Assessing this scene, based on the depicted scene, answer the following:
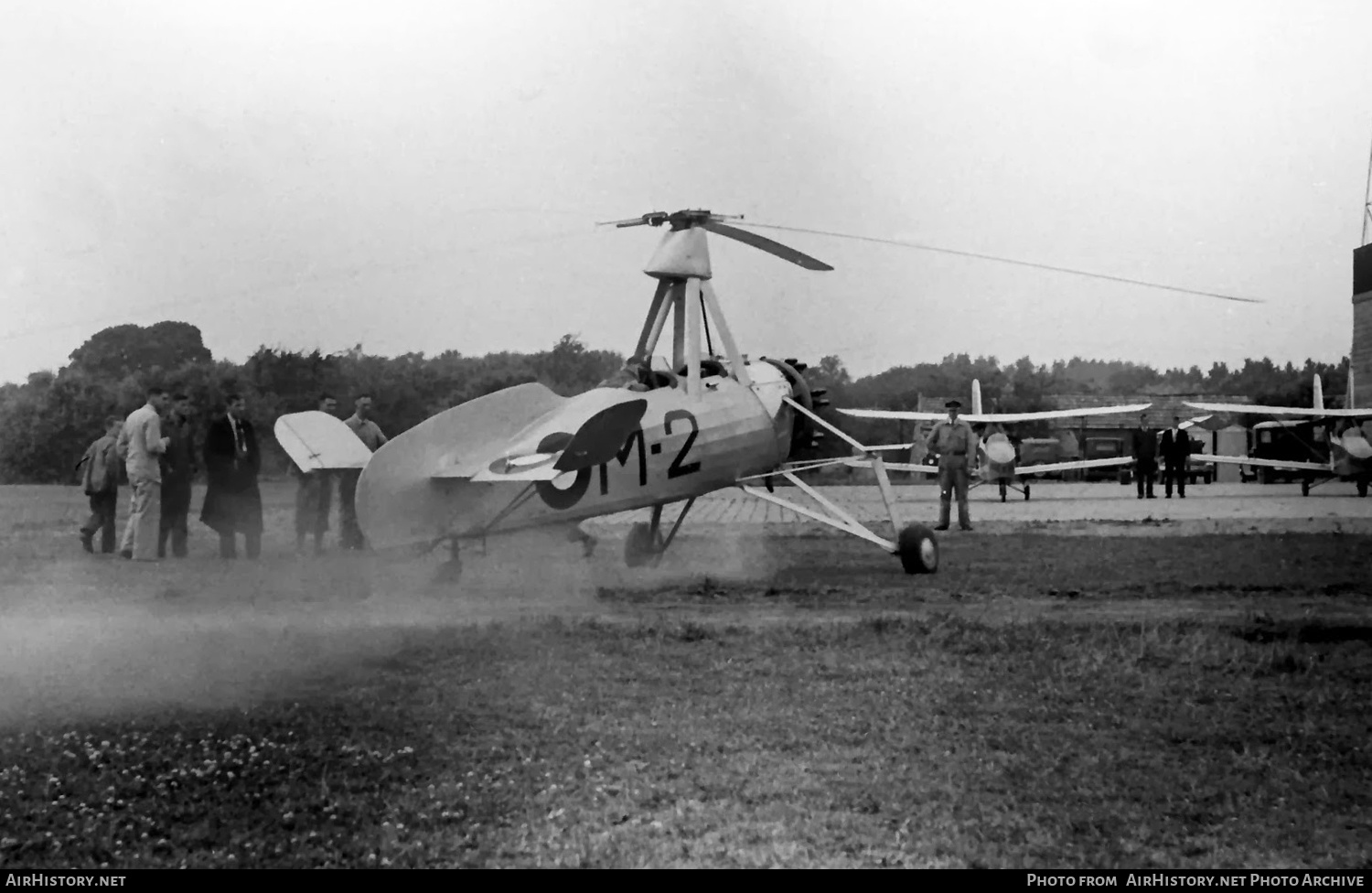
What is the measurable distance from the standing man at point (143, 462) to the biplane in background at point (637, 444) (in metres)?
1.93

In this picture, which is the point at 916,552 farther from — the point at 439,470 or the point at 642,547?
the point at 439,470

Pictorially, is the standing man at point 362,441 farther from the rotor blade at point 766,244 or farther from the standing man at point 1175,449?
the standing man at point 1175,449

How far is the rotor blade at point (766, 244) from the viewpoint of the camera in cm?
934

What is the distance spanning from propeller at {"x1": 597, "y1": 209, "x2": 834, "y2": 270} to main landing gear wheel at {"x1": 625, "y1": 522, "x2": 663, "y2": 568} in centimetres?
275

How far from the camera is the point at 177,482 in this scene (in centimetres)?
909

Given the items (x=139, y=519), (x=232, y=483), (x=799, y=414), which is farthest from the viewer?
(x=799, y=414)

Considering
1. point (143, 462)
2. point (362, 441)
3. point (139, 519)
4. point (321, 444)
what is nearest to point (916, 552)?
point (362, 441)

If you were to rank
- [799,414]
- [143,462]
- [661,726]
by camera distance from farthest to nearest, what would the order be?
1. [799,414]
2. [143,462]
3. [661,726]

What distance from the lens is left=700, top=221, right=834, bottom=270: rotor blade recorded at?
9336 millimetres

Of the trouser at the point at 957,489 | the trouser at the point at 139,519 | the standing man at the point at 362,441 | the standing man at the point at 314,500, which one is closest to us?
the standing man at the point at 362,441

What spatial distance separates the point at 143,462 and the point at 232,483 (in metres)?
0.79

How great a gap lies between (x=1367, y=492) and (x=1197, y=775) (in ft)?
46.3

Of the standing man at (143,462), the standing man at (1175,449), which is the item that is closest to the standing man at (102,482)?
the standing man at (143,462)

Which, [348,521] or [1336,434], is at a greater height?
[1336,434]
